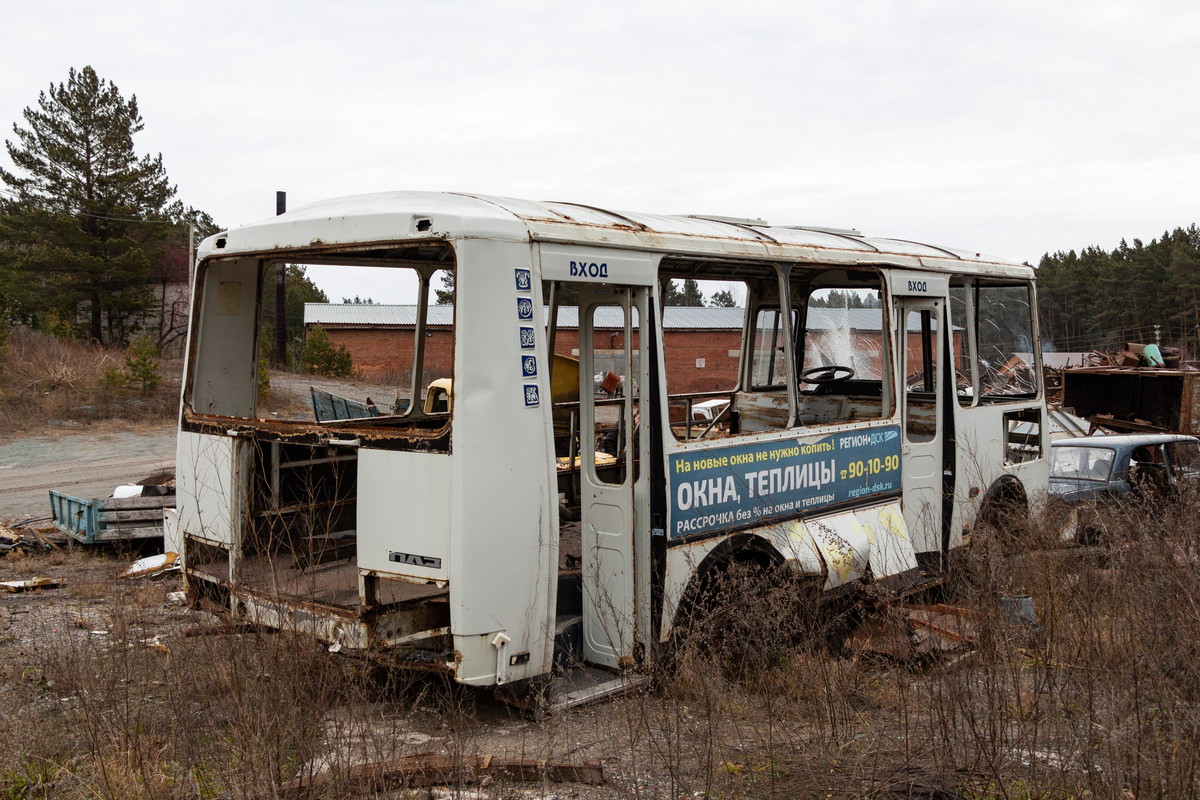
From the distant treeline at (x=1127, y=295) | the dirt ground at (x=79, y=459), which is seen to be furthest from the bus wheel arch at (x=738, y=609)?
the distant treeline at (x=1127, y=295)

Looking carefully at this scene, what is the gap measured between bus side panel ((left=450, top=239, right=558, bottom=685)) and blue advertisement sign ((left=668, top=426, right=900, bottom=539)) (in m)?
0.97

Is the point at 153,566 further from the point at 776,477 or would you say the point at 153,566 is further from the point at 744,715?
the point at 744,715

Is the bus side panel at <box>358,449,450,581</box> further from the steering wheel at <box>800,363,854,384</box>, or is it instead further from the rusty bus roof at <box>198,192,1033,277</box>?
the steering wheel at <box>800,363,854,384</box>

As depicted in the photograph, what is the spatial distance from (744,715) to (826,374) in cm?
431

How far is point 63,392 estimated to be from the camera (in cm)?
2527

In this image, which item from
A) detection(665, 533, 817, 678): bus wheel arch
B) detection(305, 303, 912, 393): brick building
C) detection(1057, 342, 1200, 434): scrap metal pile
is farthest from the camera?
detection(1057, 342, 1200, 434): scrap metal pile

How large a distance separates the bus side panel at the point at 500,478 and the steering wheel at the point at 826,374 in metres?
4.31

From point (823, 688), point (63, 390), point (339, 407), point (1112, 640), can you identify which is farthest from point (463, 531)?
point (63, 390)

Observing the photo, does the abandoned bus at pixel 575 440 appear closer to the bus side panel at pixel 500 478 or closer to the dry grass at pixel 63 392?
the bus side panel at pixel 500 478

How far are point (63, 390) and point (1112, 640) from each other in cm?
2612

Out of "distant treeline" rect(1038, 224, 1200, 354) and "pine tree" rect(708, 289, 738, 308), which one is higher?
"distant treeline" rect(1038, 224, 1200, 354)

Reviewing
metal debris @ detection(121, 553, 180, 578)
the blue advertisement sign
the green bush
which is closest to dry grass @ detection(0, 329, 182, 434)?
the green bush

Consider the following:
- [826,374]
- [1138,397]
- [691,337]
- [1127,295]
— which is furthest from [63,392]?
[1127,295]

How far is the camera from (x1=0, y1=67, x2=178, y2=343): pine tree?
3181 centimetres
